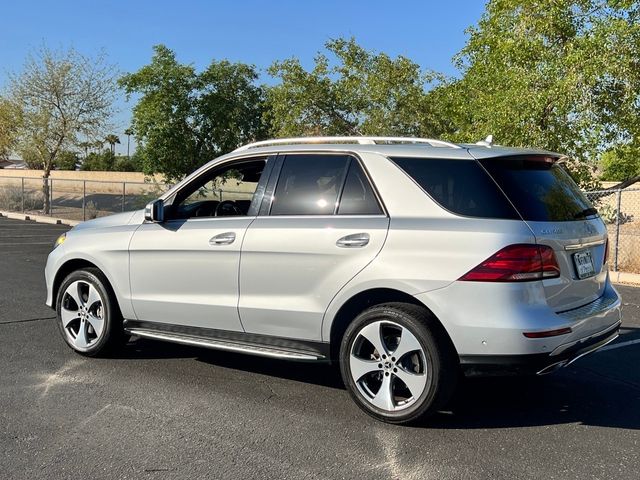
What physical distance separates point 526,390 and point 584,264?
1.24 metres

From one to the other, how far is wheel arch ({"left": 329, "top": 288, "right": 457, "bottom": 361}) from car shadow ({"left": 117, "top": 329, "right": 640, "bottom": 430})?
2.05ft

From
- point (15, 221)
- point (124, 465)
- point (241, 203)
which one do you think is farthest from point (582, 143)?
point (15, 221)

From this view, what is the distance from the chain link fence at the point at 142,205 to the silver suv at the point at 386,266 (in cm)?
134

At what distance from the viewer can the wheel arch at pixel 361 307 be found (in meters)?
3.92

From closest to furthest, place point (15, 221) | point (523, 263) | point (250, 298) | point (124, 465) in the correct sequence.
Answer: point (124, 465)
point (523, 263)
point (250, 298)
point (15, 221)

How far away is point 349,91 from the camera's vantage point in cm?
1795

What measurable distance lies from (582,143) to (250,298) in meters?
10.7

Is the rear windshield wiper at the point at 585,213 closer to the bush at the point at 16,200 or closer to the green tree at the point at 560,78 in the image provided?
the green tree at the point at 560,78

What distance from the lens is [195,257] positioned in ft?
15.7

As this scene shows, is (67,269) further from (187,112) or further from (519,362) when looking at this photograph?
(187,112)

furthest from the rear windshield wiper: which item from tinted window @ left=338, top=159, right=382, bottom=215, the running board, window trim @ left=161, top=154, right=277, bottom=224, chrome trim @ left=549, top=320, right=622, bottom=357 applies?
window trim @ left=161, top=154, right=277, bottom=224

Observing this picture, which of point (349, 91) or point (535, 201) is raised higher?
point (349, 91)

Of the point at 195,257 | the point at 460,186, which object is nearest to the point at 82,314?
the point at 195,257

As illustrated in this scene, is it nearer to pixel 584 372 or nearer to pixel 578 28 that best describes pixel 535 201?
pixel 584 372
